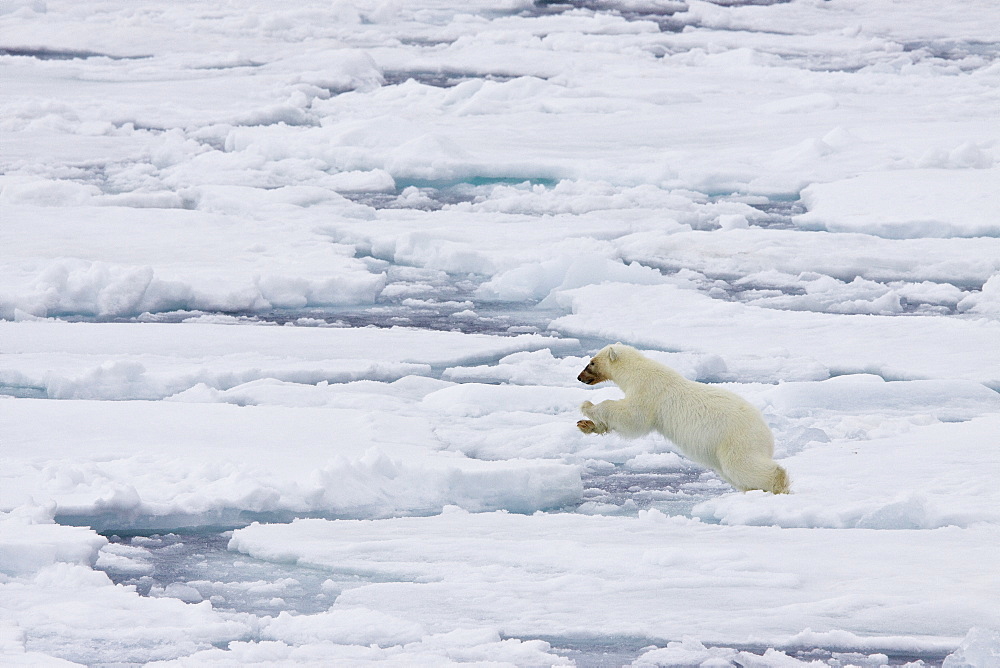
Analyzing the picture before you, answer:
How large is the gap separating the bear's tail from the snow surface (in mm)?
70

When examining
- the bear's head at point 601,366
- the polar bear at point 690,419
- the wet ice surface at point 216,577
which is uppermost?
the bear's head at point 601,366

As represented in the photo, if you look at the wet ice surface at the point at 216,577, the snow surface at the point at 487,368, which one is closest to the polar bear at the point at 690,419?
the snow surface at the point at 487,368

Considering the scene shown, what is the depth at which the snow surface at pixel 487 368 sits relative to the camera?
2805 millimetres

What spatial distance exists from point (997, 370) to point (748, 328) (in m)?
1.24

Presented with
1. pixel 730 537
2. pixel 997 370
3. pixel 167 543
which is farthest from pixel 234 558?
pixel 997 370

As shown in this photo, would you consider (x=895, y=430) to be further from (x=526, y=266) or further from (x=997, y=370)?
(x=526, y=266)

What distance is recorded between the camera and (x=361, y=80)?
49.1 ft

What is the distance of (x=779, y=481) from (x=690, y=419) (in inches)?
16.0

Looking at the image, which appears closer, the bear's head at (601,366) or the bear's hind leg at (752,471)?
the bear's hind leg at (752,471)

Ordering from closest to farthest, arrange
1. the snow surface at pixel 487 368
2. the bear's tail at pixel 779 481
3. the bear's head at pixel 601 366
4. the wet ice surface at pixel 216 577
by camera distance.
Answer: the snow surface at pixel 487 368, the wet ice surface at pixel 216 577, the bear's tail at pixel 779 481, the bear's head at pixel 601 366

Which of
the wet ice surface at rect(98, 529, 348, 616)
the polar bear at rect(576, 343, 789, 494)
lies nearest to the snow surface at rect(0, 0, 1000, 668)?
the wet ice surface at rect(98, 529, 348, 616)

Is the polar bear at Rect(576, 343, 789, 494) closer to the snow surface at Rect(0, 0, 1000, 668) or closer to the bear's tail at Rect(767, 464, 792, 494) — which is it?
the bear's tail at Rect(767, 464, 792, 494)

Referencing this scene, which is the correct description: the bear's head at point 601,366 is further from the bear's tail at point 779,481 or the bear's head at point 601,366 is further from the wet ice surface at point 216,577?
the wet ice surface at point 216,577

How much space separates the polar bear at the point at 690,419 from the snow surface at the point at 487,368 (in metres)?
0.13
